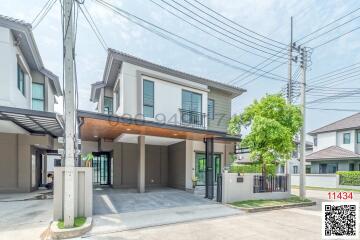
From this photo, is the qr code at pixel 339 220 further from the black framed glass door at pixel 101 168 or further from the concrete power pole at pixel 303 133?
the black framed glass door at pixel 101 168

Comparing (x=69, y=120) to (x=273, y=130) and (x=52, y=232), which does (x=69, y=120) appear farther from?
(x=273, y=130)

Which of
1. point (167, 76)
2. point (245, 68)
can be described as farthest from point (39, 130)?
point (245, 68)

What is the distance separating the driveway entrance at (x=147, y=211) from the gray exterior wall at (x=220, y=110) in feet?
21.0

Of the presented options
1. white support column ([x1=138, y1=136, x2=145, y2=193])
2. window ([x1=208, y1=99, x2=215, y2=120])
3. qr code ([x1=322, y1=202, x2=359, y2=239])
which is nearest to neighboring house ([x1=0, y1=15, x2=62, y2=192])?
white support column ([x1=138, y1=136, x2=145, y2=193])

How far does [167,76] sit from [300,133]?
8095 millimetres

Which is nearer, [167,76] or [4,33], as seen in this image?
[4,33]

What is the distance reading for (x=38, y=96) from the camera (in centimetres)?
1524

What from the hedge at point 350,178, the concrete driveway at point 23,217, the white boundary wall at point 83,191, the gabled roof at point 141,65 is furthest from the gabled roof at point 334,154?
the concrete driveway at point 23,217

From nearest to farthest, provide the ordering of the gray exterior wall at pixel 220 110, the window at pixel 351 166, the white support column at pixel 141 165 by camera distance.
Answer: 1. the white support column at pixel 141 165
2. the gray exterior wall at pixel 220 110
3. the window at pixel 351 166

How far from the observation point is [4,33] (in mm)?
9867

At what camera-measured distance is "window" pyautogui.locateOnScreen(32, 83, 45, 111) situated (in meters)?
14.9

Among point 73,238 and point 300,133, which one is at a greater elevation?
point 300,133

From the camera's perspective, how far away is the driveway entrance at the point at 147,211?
6445mm

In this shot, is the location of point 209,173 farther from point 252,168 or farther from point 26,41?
point 26,41
